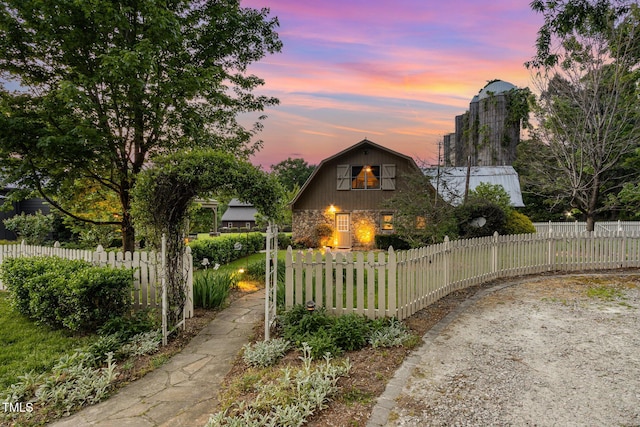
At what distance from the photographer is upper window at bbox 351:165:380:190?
1736cm

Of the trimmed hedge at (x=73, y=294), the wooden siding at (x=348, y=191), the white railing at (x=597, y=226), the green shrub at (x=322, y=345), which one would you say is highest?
the wooden siding at (x=348, y=191)

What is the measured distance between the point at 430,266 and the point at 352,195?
11.8m

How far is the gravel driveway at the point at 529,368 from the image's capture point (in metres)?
2.83

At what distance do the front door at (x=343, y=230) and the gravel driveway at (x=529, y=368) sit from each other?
11.4 metres

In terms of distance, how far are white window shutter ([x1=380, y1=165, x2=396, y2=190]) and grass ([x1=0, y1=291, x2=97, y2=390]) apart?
1442cm

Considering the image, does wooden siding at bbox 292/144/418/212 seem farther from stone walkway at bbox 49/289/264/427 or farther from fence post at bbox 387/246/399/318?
stone walkway at bbox 49/289/264/427

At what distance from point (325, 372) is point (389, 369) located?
830 mm

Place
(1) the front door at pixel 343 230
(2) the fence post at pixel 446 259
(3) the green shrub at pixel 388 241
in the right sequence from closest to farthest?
(2) the fence post at pixel 446 259
(3) the green shrub at pixel 388 241
(1) the front door at pixel 343 230

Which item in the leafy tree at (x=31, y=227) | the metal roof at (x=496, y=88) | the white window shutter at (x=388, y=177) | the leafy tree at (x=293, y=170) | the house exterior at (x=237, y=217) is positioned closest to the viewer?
the leafy tree at (x=31, y=227)

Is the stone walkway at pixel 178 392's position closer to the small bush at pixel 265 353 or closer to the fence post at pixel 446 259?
the small bush at pixel 265 353

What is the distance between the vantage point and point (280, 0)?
8078mm

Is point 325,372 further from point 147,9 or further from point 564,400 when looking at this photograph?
point 147,9

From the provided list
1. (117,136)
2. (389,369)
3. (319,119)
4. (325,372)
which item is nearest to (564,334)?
(389,369)

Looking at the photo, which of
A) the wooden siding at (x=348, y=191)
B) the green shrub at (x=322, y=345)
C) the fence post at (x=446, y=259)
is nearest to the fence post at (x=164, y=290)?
the green shrub at (x=322, y=345)
